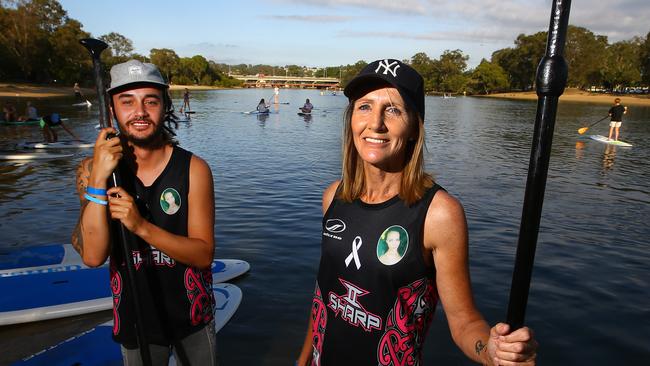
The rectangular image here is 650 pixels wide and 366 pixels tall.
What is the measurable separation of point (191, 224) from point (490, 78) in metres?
134

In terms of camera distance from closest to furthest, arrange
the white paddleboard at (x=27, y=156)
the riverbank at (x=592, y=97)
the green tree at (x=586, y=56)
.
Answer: the white paddleboard at (x=27, y=156) < the riverbank at (x=592, y=97) < the green tree at (x=586, y=56)

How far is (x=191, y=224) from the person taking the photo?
2930 mm

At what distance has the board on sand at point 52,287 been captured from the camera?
19.5 feet

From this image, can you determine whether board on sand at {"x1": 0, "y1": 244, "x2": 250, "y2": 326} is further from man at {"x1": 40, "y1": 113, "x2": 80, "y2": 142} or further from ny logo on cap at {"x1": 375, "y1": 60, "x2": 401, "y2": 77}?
man at {"x1": 40, "y1": 113, "x2": 80, "y2": 142}

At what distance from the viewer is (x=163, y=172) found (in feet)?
9.50

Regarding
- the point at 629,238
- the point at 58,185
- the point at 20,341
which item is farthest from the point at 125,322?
the point at 58,185

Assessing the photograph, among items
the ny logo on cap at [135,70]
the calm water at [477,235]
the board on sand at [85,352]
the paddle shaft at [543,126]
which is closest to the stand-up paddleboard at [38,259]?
the calm water at [477,235]

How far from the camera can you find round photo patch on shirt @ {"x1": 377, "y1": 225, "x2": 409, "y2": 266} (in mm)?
2141

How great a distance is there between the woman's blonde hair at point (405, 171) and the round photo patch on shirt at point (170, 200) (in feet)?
3.76

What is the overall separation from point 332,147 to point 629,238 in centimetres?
1521

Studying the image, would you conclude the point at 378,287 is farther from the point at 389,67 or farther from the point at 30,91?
the point at 30,91

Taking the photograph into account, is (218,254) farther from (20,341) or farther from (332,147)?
(332,147)

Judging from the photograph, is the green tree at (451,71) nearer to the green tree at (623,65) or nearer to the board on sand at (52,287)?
the green tree at (623,65)

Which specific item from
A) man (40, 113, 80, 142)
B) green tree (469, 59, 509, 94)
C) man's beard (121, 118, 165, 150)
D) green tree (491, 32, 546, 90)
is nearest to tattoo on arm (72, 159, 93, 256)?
man's beard (121, 118, 165, 150)
